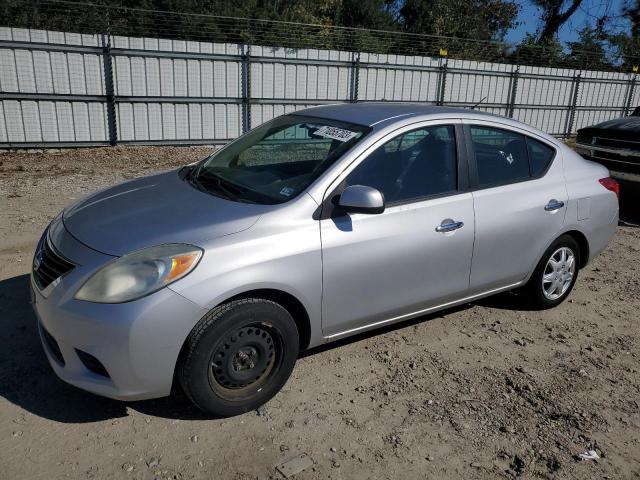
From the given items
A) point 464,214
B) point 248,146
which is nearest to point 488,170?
point 464,214

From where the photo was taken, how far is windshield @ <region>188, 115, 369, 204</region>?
11.5 ft

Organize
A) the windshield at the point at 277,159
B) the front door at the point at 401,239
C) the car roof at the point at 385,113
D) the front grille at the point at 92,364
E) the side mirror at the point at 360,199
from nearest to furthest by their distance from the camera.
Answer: the front grille at the point at 92,364 < the side mirror at the point at 360,199 < the front door at the point at 401,239 < the windshield at the point at 277,159 < the car roof at the point at 385,113

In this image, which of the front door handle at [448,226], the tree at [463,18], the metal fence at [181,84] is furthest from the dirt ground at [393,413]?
the tree at [463,18]

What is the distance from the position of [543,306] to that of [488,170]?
1.44 m

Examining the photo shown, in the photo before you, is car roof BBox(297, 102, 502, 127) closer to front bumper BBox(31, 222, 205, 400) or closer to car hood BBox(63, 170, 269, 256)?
car hood BBox(63, 170, 269, 256)

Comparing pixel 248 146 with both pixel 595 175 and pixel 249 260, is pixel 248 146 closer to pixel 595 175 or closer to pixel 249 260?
pixel 249 260

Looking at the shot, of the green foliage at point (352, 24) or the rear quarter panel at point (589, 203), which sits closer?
the rear quarter panel at point (589, 203)

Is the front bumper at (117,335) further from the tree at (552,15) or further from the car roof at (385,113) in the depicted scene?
the tree at (552,15)

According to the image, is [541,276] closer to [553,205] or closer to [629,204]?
[553,205]

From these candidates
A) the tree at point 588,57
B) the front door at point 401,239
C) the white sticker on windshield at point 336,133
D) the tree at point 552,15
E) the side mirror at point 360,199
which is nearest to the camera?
the side mirror at point 360,199

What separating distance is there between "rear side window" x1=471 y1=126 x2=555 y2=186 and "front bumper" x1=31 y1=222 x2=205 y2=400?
2386 millimetres

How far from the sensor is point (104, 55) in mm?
11766

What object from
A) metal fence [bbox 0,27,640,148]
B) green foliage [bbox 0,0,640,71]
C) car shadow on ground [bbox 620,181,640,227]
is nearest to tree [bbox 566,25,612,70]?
green foliage [bbox 0,0,640,71]

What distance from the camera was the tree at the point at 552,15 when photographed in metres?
29.8
